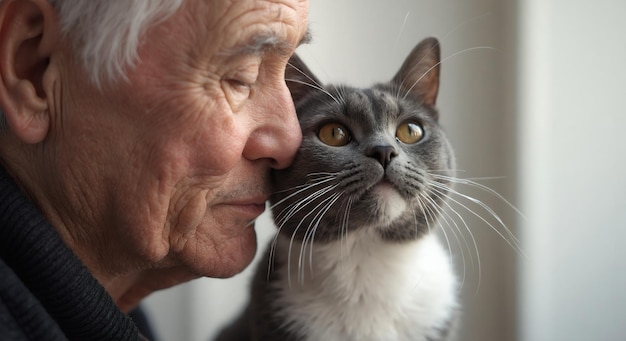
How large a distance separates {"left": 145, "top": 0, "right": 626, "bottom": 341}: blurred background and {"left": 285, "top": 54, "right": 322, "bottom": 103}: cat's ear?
15 centimetres

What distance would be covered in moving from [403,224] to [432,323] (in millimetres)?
220

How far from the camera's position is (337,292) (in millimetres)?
1284

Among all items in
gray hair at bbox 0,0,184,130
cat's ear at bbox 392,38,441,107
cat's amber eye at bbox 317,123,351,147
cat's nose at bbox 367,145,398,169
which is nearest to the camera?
gray hair at bbox 0,0,184,130

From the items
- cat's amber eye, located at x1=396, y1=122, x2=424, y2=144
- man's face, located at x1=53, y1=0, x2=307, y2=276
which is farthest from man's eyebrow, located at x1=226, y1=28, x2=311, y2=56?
cat's amber eye, located at x1=396, y1=122, x2=424, y2=144

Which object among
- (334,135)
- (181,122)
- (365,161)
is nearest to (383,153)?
(365,161)

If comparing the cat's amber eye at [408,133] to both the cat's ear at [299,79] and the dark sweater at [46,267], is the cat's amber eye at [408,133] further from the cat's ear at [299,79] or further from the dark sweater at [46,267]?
the dark sweater at [46,267]

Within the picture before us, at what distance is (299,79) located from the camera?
53.8 inches

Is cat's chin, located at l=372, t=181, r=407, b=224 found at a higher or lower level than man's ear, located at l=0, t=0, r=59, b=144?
lower

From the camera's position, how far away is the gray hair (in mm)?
914

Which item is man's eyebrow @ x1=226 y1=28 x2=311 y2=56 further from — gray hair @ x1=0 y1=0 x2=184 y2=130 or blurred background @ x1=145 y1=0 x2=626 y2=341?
blurred background @ x1=145 y1=0 x2=626 y2=341

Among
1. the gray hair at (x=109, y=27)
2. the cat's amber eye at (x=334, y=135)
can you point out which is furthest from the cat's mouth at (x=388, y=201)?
the gray hair at (x=109, y=27)

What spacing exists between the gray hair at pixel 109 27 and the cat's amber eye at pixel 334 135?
434 mm

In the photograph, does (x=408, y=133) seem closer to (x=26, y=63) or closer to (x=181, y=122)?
(x=181, y=122)

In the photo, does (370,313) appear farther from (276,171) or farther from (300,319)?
(276,171)
